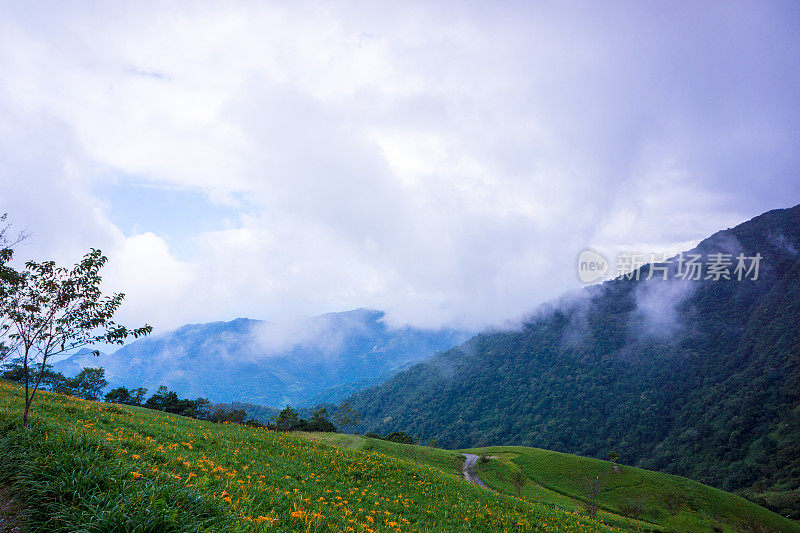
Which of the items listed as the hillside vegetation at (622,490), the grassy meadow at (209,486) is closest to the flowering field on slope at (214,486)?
the grassy meadow at (209,486)

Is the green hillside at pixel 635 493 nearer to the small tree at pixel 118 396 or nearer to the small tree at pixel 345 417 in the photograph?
the small tree at pixel 345 417

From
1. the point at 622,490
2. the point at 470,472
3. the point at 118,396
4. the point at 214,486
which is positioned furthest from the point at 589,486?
the point at 118,396

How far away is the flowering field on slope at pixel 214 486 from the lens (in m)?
5.52

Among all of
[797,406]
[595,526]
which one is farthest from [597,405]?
[595,526]

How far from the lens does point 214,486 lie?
28.3 ft

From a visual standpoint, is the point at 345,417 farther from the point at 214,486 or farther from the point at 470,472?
the point at 214,486

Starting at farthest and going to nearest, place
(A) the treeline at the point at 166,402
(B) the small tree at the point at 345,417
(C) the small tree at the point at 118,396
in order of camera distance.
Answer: (B) the small tree at the point at 345,417
(C) the small tree at the point at 118,396
(A) the treeline at the point at 166,402

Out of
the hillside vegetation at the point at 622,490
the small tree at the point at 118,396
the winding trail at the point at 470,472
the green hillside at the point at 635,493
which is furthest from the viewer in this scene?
the small tree at the point at 118,396

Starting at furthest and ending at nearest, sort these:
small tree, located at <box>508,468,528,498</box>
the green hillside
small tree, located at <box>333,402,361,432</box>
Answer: small tree, located at <box>333,402,361,432</box> → the green hillside → small tree, located at <box>508,468,528,498</box>

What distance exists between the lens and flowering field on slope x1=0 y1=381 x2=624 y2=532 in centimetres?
552

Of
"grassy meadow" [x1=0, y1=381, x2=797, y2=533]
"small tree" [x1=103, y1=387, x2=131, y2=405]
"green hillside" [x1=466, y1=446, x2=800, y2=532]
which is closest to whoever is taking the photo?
"grassy meadow" [x1=0, y1=381, x2=797, y2=533]

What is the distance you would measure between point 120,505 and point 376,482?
12.4 metres

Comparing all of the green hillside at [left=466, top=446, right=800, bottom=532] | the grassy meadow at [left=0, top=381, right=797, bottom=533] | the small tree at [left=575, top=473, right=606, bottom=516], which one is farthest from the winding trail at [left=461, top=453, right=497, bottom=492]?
the grassy meadow at [left=0, top=381, right=797, bottom=533]

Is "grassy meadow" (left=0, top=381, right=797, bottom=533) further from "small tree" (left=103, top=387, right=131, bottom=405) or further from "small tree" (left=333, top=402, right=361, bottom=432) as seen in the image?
"small tree" (left=103, top=387, right=131, bottom=405)
